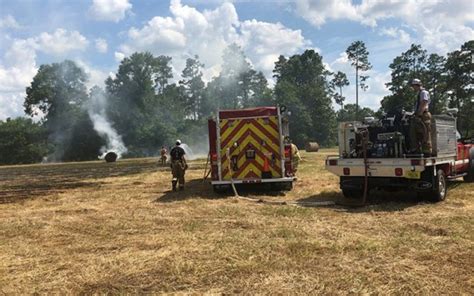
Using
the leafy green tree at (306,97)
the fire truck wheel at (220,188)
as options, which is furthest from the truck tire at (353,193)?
the leafy green tree at (306,97)

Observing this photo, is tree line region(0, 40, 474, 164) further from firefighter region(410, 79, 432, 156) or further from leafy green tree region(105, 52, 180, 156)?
firefighter region(410, 79, 432, 156)

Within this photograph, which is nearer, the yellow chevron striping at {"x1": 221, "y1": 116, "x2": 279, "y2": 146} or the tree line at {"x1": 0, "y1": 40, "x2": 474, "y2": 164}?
the yellow chevron striping at {"x1": 221, "y1": 116, "x2": 279, "y2": 146}

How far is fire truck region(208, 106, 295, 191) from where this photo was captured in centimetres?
1246

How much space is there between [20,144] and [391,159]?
202ft

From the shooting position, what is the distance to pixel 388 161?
9594mm

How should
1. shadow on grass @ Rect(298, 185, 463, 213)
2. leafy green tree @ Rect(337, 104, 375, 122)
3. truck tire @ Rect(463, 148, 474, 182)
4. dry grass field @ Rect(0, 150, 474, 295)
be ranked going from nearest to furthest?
dry grass field @ Rect(0, 150, 474, 295), shadow on grass @ Rect(298, 185, 463, 213), truck tire @ Rect(463, 148, 474, 182), leafy green tree @ Rect(337, 104, 375, 122)

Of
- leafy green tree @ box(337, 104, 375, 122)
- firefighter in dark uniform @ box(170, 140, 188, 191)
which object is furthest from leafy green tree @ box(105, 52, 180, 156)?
firefighter in dark uniform @ box(170, 140, 188, 191)

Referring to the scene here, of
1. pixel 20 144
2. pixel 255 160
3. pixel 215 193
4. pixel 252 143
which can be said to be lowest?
pixel 215 193

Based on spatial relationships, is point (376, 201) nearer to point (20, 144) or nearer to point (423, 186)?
point (423, 186)

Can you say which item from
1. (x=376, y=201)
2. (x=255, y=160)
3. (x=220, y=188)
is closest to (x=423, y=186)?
(x=376, y=201)

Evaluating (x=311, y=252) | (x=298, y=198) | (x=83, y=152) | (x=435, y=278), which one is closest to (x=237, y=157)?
(x=298, y=198)

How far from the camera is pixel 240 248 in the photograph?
624cm

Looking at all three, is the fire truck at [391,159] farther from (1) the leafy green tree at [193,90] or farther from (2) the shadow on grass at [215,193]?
(1) the leafy green tree at [193,90]

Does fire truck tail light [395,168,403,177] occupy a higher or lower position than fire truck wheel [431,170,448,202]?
higher
